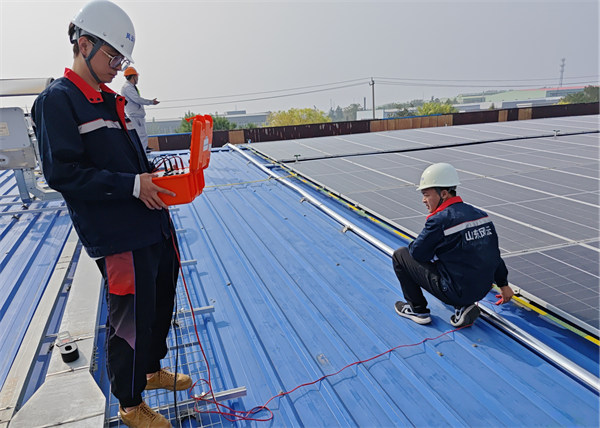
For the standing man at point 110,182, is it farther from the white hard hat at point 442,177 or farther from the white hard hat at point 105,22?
the white hard hat at point 442,177

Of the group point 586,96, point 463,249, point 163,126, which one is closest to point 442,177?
point 463,249

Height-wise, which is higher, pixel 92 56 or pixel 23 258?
pixel 92 56

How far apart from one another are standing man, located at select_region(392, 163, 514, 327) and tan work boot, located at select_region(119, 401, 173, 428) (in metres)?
2.13

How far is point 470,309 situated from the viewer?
10.8ft

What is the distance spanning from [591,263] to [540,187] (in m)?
2.58

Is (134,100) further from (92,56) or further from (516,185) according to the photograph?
(516,185)

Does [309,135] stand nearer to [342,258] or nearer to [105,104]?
[342,258]

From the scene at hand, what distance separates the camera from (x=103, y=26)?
2.14m

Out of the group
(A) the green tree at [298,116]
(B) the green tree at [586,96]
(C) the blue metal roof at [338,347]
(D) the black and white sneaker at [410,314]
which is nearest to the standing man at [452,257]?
(D) the black and white sneaker at [410,314]

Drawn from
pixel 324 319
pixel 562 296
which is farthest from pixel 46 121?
pixel 562 296

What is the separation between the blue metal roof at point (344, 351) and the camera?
2547 millimetres

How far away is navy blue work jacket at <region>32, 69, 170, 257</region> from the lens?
6.77 feet

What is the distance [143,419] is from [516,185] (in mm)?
5813

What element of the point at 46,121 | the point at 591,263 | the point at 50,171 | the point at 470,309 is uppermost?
the point at 46,121
